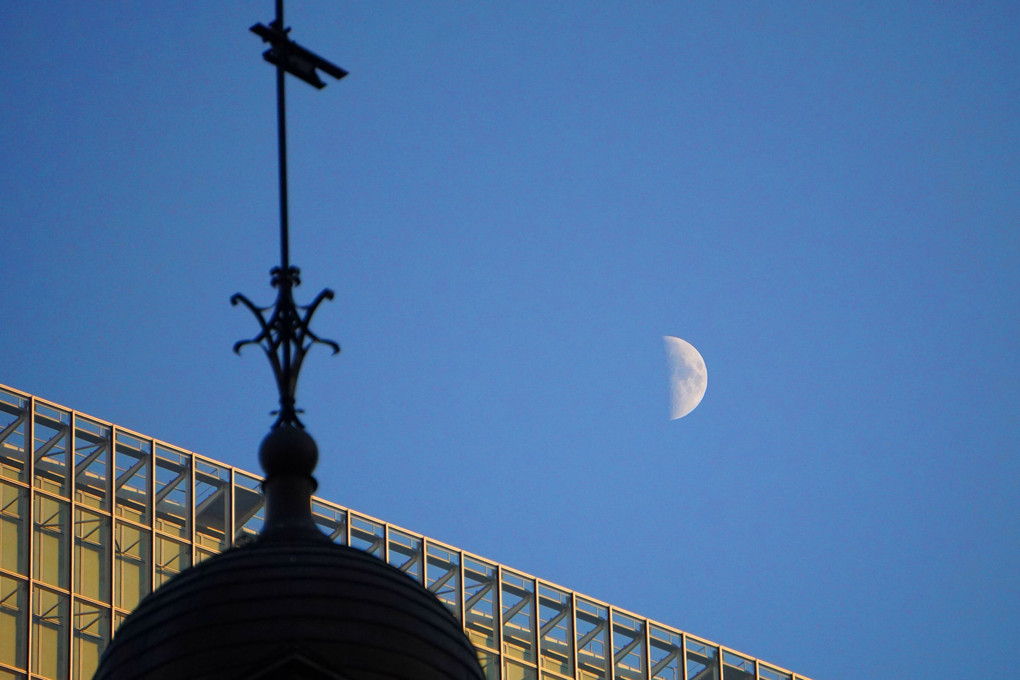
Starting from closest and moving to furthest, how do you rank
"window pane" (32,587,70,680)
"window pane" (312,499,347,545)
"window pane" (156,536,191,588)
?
"window pane" (32,587,70,680)
"window pane" (156,536,191,588)
"window pane" (312,499,347,545)

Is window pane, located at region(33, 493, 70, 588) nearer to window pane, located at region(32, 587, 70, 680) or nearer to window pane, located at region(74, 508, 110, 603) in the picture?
window pane, located at region(74, 508, 110, 603)

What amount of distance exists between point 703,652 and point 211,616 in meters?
A: 39.9

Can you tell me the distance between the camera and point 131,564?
4566 cm

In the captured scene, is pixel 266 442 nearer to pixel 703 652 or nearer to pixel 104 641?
pixel 104 641

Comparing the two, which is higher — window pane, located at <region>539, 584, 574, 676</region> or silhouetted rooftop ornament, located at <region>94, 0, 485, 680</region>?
window pane, located at <region>539, 584, 574, 676</region>

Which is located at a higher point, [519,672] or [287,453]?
[519,672]

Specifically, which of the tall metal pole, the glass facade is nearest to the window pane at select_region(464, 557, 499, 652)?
the glass facade

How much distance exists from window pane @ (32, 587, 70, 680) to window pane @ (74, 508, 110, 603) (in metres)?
0.76

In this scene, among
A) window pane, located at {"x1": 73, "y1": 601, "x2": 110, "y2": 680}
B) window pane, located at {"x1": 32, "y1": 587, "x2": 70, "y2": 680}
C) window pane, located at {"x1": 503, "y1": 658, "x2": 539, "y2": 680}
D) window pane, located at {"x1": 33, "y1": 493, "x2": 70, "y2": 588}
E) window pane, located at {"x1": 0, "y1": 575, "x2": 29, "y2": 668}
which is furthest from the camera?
window pane, located at {"x1": 503, "y1": 658, "x2": 539, "y2": 680}

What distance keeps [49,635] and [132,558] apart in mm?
2941

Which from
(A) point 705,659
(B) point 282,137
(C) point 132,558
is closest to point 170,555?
(C) point 132,558

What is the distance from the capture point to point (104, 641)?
1761 inches

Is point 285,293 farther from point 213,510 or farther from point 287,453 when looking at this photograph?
point 213,510

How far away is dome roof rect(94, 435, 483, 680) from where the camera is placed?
12062 mm
